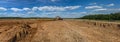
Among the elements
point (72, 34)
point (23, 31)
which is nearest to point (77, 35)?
point (72, 34)

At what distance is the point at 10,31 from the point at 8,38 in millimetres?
1260

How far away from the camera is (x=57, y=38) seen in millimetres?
15555

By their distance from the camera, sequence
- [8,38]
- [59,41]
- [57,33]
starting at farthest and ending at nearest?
[57,33], [59,41], [8,38]

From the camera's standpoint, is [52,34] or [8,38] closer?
[8,38]

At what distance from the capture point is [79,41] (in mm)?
14922

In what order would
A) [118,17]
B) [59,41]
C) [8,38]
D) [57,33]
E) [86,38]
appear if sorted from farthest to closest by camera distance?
[118,17] < [57,33] < [86,38] < [59,41] < [8,38]

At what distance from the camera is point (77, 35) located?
16.4 meters

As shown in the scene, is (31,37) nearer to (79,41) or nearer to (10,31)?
(10,31)

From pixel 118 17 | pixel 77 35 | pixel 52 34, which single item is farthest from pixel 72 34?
pixel 118 17

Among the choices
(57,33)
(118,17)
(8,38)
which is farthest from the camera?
(118,17)

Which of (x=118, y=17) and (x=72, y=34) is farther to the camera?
(x=118, y=17)

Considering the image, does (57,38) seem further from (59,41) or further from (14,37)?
(14,37)

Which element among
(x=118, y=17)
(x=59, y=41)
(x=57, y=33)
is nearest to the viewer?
(x=59, y=41)

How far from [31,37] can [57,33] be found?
2.59 m
